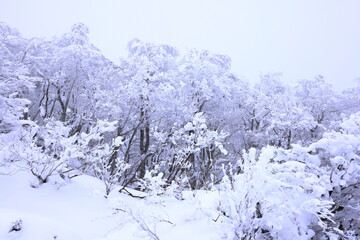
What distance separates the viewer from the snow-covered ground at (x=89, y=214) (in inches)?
199

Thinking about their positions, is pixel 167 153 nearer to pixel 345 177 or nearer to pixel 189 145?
pixel 189 145

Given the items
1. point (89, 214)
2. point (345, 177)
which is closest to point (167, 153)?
point (89, 214)

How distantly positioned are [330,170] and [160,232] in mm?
3943

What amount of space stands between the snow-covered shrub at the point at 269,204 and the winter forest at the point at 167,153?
0.02m

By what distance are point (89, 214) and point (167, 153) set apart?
7377 millimetres

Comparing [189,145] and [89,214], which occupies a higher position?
[189,145]

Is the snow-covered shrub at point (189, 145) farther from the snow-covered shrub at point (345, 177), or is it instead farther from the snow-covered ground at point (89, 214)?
the snow-covered shrub at point (345, 177)

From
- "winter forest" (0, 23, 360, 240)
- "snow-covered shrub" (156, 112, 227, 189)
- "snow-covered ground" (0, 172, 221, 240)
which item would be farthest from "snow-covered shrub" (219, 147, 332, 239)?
"snow-covered shrub" (156, 112, 227, 189)

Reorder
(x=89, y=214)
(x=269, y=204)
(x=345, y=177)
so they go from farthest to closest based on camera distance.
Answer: (x=89, y=214) → (x=345, y=177) → (x=269, y=204)

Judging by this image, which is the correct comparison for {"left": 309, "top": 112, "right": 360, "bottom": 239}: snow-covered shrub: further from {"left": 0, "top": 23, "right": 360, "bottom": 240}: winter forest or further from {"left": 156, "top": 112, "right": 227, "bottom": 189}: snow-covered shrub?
{"left": 156, "top": 112, "right": 227, "bottom": 189}: snow-covered shrub

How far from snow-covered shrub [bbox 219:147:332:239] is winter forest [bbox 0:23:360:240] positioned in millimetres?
22

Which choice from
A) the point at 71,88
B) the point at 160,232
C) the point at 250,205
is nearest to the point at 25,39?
the point at 71,88

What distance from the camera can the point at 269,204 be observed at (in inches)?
177

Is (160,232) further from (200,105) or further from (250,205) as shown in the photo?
(200,105)
